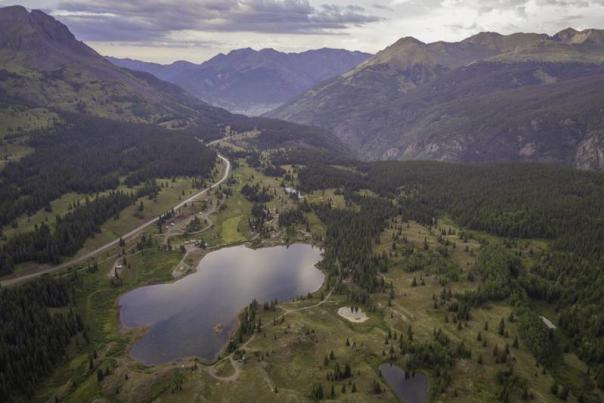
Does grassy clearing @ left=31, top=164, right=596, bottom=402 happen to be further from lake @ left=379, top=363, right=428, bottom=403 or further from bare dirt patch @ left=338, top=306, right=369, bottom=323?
lake @ left=379, top=363, right=428, bottom=403

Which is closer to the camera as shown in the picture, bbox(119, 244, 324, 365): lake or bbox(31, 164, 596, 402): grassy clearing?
bbox(31, 164, 596, 402): grassy clearing

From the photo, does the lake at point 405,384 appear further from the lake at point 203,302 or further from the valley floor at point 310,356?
the lake at point 203,302

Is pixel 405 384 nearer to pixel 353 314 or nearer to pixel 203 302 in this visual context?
pixel 353 314

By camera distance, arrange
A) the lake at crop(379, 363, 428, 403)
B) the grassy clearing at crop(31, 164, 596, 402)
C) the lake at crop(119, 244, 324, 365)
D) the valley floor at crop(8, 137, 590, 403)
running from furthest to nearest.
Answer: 1. the lake at crop(119, 244, 324, 365)
2. the lake at crop(379, 363, 428, 403)
3. the valley floor at crop(8, 137, 590, 403)
4. the grassy clearing at crop(31, 164, 596, 402)

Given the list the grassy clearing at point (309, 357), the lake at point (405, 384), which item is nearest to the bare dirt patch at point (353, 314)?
the grassy clearing at point (309, 357)

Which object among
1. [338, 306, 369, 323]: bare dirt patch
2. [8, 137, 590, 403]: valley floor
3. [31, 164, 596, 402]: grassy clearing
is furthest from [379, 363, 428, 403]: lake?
[338, 306, 369, 323]: bare dirt patch
